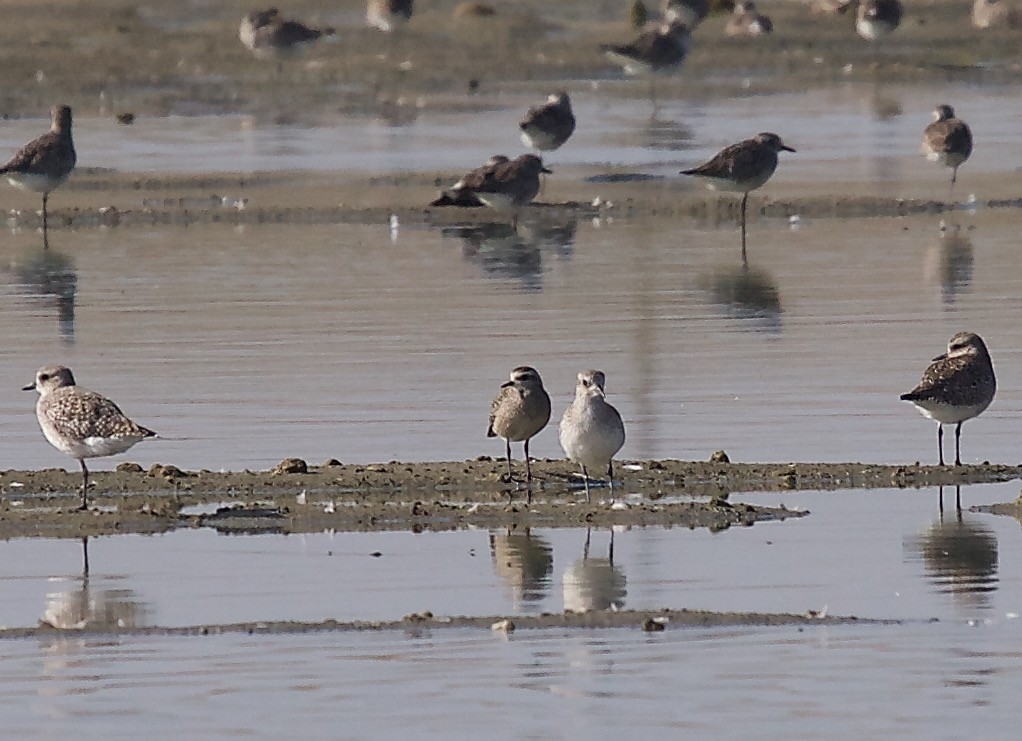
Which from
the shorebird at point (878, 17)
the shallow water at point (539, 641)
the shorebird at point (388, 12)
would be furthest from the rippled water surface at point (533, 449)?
the shorebird at point (388, 12)

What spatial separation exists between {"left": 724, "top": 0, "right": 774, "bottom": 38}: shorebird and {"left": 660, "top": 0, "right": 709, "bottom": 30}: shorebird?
0.76 meters

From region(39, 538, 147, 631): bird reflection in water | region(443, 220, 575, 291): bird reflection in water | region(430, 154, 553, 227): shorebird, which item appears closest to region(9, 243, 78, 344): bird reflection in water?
region(443, 220, 575, 291): bird reflection in water

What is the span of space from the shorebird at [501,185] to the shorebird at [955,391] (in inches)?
535

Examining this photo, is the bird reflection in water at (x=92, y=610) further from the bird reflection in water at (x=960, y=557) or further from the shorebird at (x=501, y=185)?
the shorebird at (x=501, y=185)

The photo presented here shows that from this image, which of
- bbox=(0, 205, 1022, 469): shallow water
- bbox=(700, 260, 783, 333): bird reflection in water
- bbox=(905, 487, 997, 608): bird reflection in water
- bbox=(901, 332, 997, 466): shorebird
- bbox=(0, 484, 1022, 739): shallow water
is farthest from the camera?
bbox=(700, 260, 783, 333): bird reflection in water

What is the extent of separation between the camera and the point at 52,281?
23.8 metres

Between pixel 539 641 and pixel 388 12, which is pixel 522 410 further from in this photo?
pixel 388 12

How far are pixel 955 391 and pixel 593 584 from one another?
3644mm

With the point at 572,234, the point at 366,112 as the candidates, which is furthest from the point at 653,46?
the point at 572,234

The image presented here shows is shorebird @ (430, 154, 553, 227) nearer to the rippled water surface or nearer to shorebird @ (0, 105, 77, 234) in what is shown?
the rippled water surface

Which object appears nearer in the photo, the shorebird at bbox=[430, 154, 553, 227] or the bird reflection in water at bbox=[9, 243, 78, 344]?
the bird reflection in water at bbox=[9, 243, 78, 344]

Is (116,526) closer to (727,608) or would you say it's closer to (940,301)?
(727,608)

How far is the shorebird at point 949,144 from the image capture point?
98.3 feet

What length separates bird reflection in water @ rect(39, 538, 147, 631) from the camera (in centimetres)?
1067
